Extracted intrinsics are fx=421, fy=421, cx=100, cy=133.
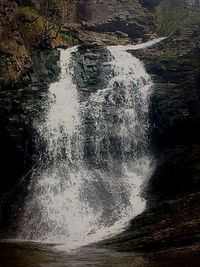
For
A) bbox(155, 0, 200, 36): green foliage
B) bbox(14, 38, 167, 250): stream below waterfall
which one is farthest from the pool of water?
bbox(155, 0, 200, 36): green foliage

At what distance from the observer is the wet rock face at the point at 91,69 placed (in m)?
29.7

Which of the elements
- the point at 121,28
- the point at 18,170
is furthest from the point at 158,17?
the point at 18,170

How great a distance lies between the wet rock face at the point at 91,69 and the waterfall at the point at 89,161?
450mm

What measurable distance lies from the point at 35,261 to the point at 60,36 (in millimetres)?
26760

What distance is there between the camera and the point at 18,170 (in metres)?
24.5

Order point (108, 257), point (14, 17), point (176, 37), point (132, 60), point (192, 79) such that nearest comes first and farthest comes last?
point (108, 257), point (192, 79), point (14, 17), point (132, 60), point (176, 37)

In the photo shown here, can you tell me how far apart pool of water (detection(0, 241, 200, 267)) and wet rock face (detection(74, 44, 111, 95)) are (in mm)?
16071

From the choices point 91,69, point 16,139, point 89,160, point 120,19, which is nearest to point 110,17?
point 120,19

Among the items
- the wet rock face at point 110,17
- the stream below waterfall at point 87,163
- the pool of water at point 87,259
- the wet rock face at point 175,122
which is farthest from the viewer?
the wet rock face at point 110,17

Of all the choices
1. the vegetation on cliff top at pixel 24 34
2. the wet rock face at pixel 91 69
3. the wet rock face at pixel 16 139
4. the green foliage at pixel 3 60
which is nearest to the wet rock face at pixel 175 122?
the wet rock face at pixel 91 69

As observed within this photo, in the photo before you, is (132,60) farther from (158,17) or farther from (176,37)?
(158,17)

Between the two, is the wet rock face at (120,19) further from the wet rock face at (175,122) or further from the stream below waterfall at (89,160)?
the stream below waterfall at (89,160)

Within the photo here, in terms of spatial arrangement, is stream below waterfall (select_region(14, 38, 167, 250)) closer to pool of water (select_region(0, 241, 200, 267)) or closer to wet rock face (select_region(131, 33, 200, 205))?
wet rock face (select_region(131, 33, 200, 205))

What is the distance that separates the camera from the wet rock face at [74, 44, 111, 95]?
29.7 meters
